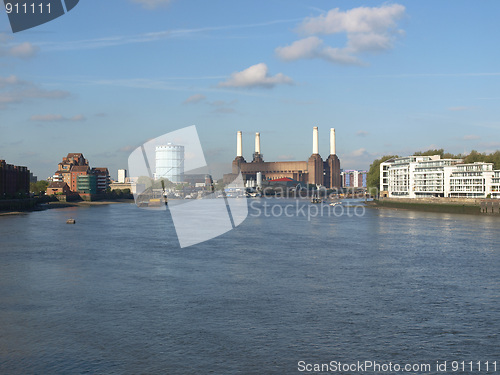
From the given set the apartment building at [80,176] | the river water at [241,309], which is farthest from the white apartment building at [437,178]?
the apartment building at [80,176]

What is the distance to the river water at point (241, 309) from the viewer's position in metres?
15.4

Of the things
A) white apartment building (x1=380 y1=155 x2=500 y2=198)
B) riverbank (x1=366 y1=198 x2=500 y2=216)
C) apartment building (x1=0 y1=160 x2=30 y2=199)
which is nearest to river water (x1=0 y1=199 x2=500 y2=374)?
riverbank (x1=366 y1=198 x2=500 y2=216)

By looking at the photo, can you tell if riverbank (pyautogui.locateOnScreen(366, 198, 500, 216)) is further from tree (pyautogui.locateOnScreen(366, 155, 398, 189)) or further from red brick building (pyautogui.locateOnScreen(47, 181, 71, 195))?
red brick building (pyautogui.locateOnScreen(47, 181, 71, 195))

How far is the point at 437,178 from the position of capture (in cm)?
10788

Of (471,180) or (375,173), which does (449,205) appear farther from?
(375,173)

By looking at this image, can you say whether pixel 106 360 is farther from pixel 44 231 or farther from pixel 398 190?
pixel 398 190

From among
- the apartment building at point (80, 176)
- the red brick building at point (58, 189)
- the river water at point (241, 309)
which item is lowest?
the river water at point (241, 309)

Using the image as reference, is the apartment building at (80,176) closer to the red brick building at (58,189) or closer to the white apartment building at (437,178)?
the red brick building at (58,189)

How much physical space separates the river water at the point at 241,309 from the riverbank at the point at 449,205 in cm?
5254

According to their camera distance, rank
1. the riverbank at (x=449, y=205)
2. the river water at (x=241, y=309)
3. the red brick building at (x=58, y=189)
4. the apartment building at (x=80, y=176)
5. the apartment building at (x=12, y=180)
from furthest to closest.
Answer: the apartment building at (x=80, y=176) → the red brick building at (x=58, y=189) → the apartment building at (x=12, y=180) → the riverbank at (x=449, y=205) → the river water at (x=241, y=309)

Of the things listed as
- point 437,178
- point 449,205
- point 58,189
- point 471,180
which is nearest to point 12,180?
point 58,189

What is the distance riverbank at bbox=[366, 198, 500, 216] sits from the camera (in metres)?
85.1

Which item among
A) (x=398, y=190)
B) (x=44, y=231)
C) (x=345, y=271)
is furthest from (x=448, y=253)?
(x=398, y=190)

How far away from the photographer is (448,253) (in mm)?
36375
